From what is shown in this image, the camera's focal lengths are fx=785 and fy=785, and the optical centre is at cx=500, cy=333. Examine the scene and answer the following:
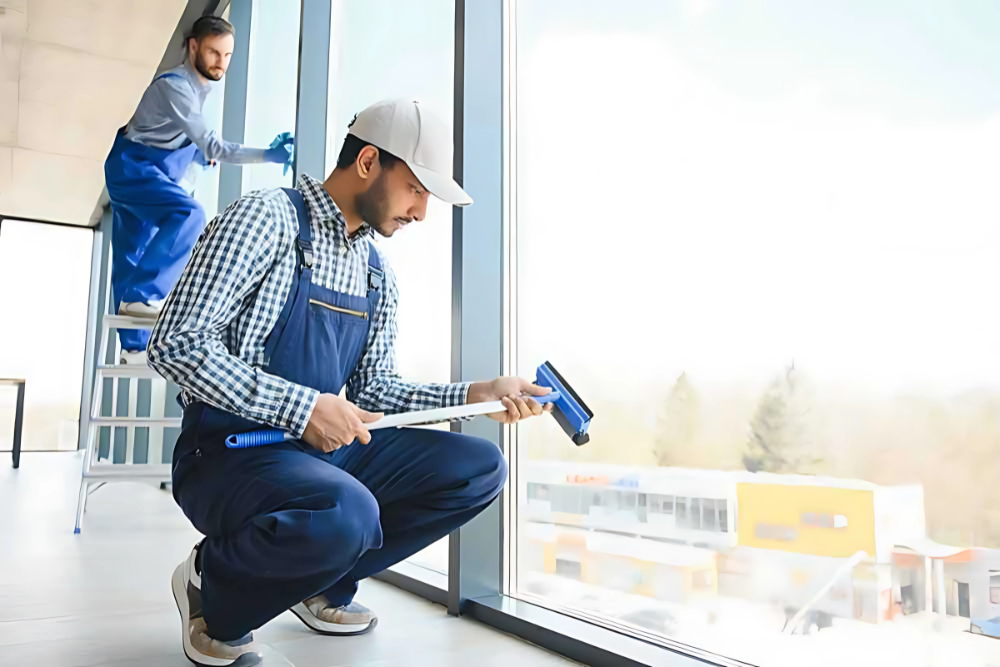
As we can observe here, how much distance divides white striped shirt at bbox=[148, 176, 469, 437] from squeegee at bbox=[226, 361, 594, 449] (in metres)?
0.05

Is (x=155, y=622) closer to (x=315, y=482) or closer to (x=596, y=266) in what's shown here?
(x=315, y=482)

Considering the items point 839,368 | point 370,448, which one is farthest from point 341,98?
point 839,368

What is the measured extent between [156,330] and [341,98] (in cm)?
171

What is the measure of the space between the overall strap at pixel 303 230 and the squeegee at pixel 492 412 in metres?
0.30

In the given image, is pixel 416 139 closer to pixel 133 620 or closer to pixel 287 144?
pixel 133 620

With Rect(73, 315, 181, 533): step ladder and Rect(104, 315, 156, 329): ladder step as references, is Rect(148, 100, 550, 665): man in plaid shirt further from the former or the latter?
Rect(104, 315, 156, 329): ladder step

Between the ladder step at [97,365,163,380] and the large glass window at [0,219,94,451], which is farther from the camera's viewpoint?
the large glass window at [0,219,94,451]

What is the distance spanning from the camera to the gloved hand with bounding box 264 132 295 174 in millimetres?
2750

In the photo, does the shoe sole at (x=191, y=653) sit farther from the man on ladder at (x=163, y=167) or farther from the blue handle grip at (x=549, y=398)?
the man on ladder at (x=163, y=167)

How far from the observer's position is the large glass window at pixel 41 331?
7.75 metres

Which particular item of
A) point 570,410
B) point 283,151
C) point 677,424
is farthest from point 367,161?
point 283,151

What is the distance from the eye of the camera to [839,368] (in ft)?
3.60

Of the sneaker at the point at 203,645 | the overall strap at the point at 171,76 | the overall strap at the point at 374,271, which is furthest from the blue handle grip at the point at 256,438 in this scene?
the overall strap at the point at 171,76

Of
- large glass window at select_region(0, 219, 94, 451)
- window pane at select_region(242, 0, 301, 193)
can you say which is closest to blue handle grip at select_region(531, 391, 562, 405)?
window pane at select_region(242, 0, 301, 193)
